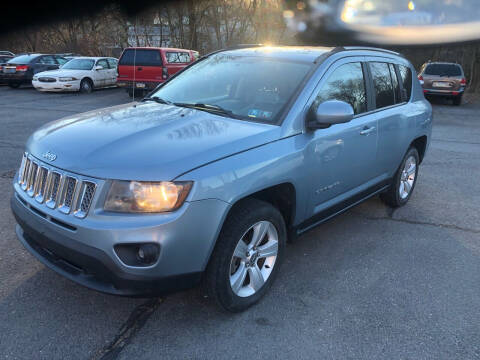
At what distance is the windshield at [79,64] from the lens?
1839cm

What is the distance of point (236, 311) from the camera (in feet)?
9.77

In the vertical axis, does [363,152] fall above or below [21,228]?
above

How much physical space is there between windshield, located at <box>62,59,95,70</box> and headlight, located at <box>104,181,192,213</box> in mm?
17625

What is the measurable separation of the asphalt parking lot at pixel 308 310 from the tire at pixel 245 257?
0.15m

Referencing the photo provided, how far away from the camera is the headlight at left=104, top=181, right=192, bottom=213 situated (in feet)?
8.06

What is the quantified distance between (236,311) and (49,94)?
17.1 metres

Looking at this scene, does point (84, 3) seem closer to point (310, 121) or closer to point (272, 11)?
point (272, 11)

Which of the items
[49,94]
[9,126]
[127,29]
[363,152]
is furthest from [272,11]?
[363,152]

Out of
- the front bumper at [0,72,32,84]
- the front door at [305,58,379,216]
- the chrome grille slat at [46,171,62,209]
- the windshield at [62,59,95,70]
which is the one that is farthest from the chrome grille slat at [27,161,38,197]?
the front bumper at [0,72,32,84]

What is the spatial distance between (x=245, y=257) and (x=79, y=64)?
17820 millimetres

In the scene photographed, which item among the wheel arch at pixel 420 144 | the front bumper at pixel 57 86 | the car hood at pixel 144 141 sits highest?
the car hood at pixel 144 141

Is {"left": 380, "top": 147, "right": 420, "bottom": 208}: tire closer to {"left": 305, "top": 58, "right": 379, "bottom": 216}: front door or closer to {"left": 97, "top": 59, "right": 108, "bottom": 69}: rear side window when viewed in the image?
{"left": 305, "top": 58, "right": 379, "bottom": 216}: front door

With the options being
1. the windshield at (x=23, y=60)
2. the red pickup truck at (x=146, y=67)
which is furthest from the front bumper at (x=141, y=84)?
the windshield at (x=23, y=60)

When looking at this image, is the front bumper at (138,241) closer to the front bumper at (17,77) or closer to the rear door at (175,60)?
the rear door at (175,60)
